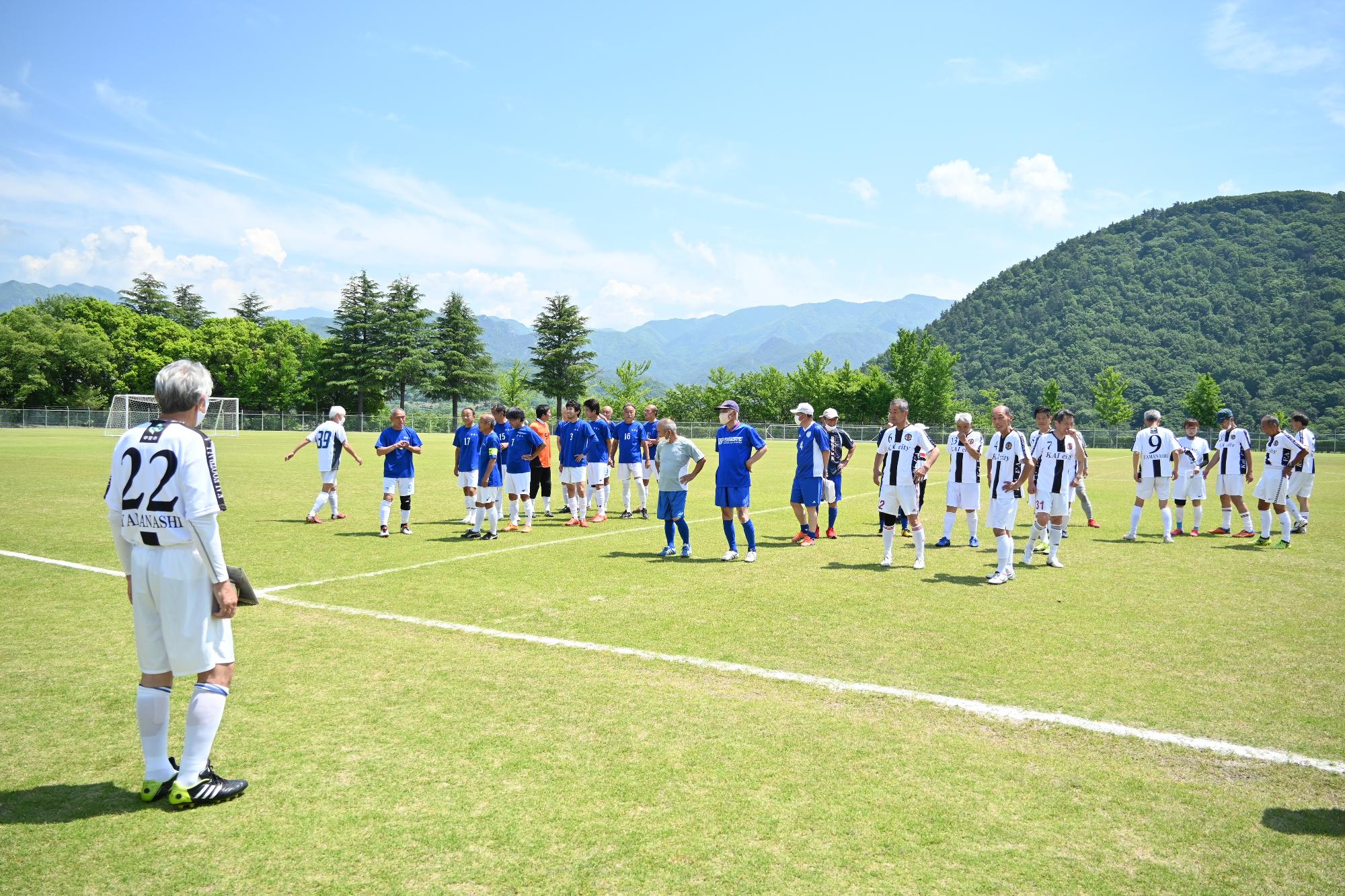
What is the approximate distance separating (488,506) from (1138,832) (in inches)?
439

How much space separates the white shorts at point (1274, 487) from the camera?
45.3 ft

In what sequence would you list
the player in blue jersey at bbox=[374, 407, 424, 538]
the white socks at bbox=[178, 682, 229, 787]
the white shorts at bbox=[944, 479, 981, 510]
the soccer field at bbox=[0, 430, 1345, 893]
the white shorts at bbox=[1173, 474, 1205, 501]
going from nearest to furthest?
the soccer field at bbox=[0, 430, 1345, 893]
the white socks at bbox=[178, 682, 229, 787]
the white shorts at bbox=[944, 479, 981, 510]
the player in blue jersey at bbox=[374, 407, 424, 538]
the white shorts at bbox=[1173, 474, 1205, 501]

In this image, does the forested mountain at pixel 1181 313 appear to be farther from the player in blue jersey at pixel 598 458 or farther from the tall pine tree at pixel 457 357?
the player in blue jersey at pixel 598 458

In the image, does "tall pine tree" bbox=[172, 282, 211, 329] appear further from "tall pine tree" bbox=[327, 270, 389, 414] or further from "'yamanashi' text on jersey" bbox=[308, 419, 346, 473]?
"'yamanashi' text on jersey" bbox=[308, 419, 346, 473]

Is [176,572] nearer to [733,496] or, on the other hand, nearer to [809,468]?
[733,496]

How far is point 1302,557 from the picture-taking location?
12.5 metres

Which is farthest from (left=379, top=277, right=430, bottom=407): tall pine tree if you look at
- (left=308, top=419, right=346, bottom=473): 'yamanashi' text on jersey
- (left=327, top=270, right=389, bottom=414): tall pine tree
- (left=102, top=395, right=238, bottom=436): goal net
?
(left=308, top=419, right=346, bottom=473): 'yamanashi' text on jersey

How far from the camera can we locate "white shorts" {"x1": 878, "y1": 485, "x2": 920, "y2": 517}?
437 inches

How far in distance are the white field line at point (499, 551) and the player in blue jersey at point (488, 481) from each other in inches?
38.1

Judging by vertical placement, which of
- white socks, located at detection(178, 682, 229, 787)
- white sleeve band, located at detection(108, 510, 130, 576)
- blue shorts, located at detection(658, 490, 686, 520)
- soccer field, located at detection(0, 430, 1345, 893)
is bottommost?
soccer field, located at detection(0, 430, 1345, 893)

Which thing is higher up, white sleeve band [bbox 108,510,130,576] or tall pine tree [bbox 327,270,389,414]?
tall pine tree [bbox 327,270,389,414]

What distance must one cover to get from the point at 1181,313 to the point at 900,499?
151 meters

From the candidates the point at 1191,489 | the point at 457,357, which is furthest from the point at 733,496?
the point at 457,357

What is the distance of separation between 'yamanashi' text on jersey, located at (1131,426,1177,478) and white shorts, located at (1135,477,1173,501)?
0.07 m
